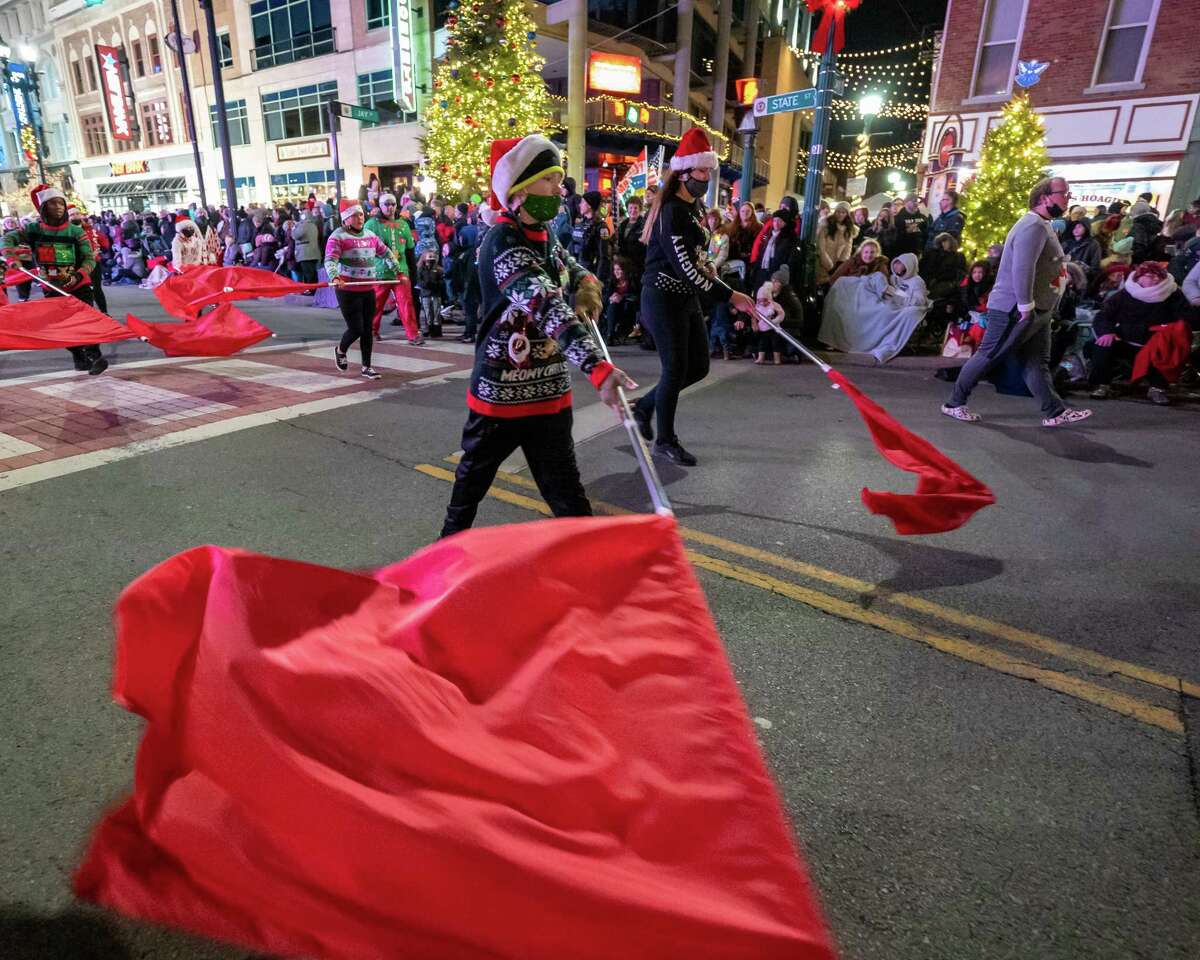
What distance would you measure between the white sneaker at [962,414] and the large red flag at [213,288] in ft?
25.1

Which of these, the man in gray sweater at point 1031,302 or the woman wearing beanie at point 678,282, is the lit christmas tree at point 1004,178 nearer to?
the man in gray sweater at point 1031,302

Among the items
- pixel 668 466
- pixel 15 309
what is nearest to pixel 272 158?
pixel 15 309

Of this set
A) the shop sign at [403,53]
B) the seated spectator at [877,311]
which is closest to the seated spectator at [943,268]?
the seated spectator at [877,311]

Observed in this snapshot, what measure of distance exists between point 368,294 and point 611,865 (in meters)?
7.76

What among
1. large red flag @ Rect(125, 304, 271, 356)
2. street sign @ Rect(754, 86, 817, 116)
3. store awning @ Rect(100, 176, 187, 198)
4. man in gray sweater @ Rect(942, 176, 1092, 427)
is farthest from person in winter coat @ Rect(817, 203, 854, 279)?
store awning @ Rect(100, 176, 187, 198)

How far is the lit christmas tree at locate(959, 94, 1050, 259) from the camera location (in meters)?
13.7

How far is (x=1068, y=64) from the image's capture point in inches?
719

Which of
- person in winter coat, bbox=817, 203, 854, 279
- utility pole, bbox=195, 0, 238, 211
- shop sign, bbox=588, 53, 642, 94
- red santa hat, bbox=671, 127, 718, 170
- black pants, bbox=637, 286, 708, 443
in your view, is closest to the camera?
red santa hat, bbox=671, 127, 718, 170

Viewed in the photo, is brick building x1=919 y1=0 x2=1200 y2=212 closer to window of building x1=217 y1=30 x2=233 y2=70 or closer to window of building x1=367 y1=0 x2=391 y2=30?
window of building x1=367 y1=0 x2=391 y2=30

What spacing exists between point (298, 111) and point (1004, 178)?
3045 cm

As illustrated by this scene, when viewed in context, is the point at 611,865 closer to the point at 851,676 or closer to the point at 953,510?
the point at 851,676

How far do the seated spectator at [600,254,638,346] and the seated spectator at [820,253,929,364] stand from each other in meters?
3.02

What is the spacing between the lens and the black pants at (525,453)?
340 centimetres

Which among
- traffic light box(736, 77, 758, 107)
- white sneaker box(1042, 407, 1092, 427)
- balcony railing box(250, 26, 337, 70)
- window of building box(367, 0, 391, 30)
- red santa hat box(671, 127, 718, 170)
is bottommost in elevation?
white sneaker box(1042, 407, 1092, 427)
